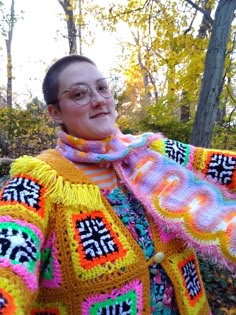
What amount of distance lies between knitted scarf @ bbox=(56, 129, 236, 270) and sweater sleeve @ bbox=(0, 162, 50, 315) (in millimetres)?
237

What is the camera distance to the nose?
4.01 feet

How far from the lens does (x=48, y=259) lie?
3.46 feet

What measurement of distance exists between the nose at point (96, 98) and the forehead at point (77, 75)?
0.04 meters

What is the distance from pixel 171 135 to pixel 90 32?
8.27 feet

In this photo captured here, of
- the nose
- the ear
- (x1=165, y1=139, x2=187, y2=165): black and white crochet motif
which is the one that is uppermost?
the nose

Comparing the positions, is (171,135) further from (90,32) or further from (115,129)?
(115,129)

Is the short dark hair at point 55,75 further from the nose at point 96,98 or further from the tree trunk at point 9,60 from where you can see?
the tree trunk at point 9,60

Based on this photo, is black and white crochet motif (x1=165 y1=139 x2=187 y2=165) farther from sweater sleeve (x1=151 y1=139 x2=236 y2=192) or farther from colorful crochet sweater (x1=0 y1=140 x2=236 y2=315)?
colorful crochet sweater (x1=0 y1=140 x2=236 y2=315)

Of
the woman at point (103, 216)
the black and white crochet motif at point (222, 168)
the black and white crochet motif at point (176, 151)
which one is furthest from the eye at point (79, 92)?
the black and white crochet motif at point (222, 168)

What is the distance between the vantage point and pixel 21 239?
930 mm

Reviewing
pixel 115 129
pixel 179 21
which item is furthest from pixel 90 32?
pixel 115 129

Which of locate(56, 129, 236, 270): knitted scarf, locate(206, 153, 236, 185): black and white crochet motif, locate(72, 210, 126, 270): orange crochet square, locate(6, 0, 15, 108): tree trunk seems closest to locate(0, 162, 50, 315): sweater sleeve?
locate(72, 210, 126, 270): orange crochet square

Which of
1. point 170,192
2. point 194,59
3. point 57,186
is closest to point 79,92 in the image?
point 57,186

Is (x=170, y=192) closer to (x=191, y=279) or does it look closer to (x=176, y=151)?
(x=176, y=151)
